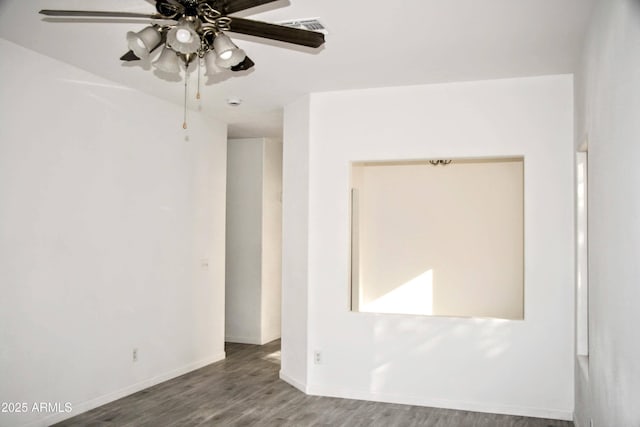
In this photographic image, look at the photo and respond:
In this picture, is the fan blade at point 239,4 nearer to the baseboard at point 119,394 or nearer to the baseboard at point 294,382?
the baseboard at point 119,394

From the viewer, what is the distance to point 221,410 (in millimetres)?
4656

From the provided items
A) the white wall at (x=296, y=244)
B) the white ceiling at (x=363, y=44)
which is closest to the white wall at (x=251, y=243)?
the white wall at (x=296, y=244)

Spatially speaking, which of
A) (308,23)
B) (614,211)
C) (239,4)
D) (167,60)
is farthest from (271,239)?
(614,211)

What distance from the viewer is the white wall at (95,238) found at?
4000 millimetres

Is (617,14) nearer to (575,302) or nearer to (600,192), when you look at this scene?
(600,192)

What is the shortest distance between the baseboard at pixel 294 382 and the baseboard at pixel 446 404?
3cm

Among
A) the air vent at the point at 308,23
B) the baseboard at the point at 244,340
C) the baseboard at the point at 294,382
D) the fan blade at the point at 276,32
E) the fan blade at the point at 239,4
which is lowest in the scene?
the baseboard at the point at 244,340

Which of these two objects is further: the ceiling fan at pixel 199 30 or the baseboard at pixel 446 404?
the baseboard at pixel 446 404

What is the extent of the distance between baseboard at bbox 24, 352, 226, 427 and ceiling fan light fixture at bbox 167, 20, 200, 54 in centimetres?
299

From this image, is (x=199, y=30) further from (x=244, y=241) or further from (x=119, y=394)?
(x=244, y=241)

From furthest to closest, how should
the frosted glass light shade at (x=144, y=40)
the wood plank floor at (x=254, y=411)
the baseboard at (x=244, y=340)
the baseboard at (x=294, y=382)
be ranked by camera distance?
the baseboard at (x=244, y=340), the baseboard at (x=294, y=382), the wood plank floor at (x=254, y=411), the frosted glass light shade at (x=144, y=40)

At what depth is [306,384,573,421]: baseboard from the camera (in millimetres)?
4516

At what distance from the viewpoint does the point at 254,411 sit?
4.64 m

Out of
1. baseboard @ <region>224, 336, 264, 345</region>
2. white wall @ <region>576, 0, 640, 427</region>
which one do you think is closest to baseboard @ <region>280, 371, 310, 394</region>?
baseboard @ <region>224, 336, 264, 345</region>
